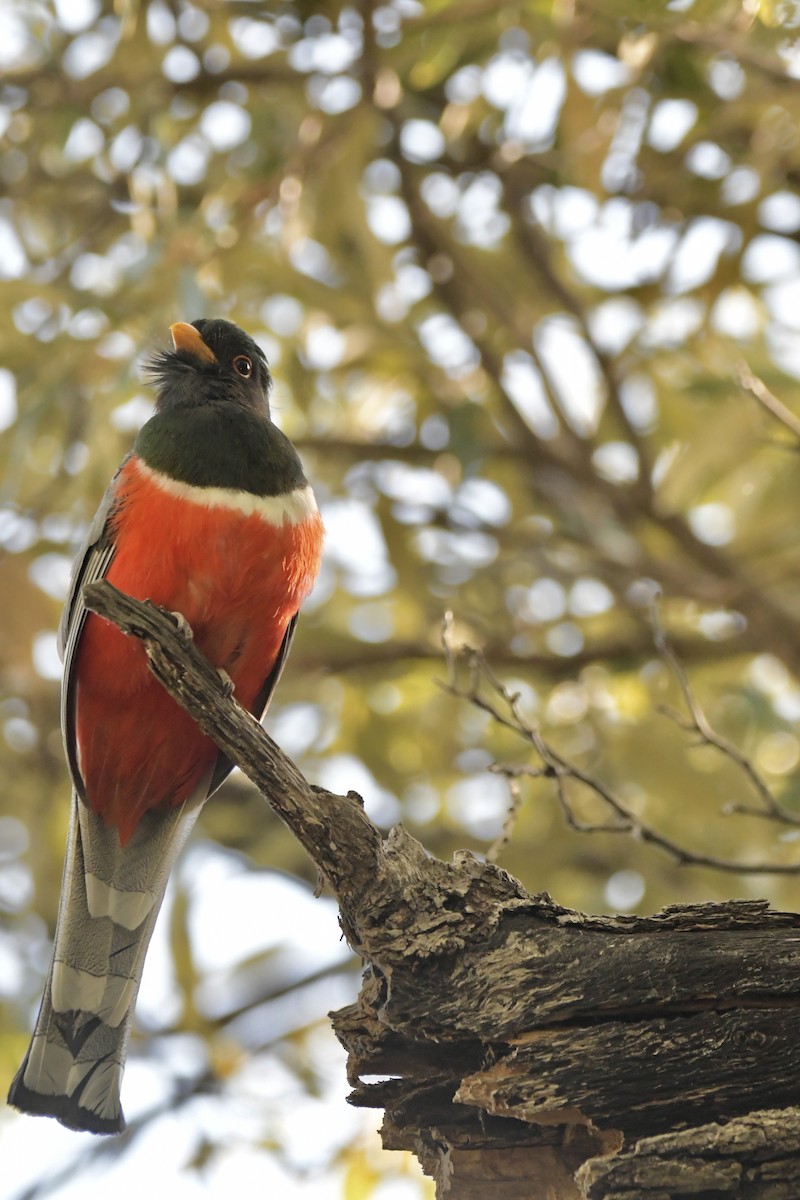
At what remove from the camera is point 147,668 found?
346 cm

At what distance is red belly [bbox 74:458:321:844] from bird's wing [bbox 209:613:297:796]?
4cm

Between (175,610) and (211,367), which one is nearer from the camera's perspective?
(175,610)

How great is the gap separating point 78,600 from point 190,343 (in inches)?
33.5

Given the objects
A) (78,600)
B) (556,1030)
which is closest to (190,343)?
(78,600)

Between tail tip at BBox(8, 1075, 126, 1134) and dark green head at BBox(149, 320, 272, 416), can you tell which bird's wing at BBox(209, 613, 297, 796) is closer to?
dark green head at BBox(149, 320, 272, 416)

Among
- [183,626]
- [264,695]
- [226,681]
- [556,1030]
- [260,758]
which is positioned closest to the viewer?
[556,1030]

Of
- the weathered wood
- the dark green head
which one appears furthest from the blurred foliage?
the weathered wood

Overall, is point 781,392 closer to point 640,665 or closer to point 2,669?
point 640,665

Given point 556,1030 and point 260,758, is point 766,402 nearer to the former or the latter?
point 260,758

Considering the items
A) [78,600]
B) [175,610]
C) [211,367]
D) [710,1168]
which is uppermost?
[211,367]

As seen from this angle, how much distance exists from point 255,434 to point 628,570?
1.80 meters

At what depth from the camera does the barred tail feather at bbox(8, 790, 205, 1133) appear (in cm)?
341

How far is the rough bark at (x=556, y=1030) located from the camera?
84.7 inches

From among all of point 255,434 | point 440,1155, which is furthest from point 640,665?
point 440,1155
